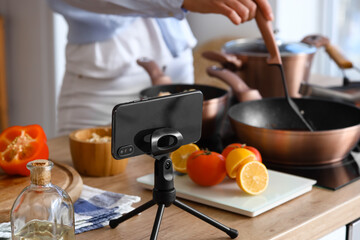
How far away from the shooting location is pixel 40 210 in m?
0.81

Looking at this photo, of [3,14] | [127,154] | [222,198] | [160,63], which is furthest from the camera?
[3,14]

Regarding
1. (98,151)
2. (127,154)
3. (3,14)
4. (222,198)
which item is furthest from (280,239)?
(3,14)

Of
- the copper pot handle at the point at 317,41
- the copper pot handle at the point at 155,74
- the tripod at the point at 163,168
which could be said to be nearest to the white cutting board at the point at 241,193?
the tripod at the point at 163,168

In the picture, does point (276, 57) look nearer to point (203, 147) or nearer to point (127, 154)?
point (203, 147)

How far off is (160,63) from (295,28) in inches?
68.8

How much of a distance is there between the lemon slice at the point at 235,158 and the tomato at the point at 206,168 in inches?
0.5

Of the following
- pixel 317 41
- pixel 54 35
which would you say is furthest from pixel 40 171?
pixel 54 35

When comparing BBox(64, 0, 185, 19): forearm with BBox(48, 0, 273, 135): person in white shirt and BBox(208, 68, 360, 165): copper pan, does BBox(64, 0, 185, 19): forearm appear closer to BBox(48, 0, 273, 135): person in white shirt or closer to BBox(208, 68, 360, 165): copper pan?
BBox(48, 0, 273, 135): person in white shirt

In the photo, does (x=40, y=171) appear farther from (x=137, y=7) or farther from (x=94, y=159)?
(x=137, y=7)

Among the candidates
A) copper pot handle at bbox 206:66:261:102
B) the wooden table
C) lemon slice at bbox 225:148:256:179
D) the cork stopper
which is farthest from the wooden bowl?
copper pot handle at bbox 206:66:261:102

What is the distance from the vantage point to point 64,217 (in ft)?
2.70

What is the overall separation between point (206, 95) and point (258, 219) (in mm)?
654

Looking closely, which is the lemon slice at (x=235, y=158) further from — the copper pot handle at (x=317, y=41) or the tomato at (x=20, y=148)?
the copper pot handle at (x=317, y=41)

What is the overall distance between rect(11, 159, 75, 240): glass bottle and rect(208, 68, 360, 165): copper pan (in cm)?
57
